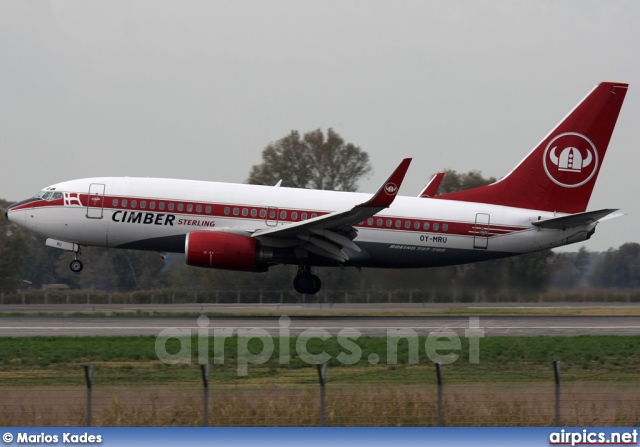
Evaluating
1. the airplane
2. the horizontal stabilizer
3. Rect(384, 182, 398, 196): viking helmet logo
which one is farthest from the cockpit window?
the horizontal stabilizer

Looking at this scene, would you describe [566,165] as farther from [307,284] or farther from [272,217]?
[272,217]

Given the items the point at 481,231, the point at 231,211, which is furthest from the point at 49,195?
the point at 481,231

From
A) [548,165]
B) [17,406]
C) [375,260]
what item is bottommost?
[17,406]

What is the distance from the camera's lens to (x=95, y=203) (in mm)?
32375

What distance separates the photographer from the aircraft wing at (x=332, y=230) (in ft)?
93.5

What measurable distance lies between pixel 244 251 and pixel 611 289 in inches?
770

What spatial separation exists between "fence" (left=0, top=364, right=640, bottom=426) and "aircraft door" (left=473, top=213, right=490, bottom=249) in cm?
1842

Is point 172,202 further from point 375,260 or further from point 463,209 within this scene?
point 463,209

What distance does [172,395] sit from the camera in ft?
48.0

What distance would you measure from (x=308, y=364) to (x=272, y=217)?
490 inches

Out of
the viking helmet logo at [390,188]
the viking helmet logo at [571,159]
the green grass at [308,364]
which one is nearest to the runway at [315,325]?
the green grass at [308,364]

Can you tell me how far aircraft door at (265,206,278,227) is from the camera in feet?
106

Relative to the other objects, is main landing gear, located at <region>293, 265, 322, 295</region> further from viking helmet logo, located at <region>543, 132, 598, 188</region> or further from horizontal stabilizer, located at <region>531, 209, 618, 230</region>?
viking helmet logo, located at <region>543, 132, 598, 188</region>

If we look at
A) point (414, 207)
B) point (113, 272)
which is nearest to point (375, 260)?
point (414, 207)
